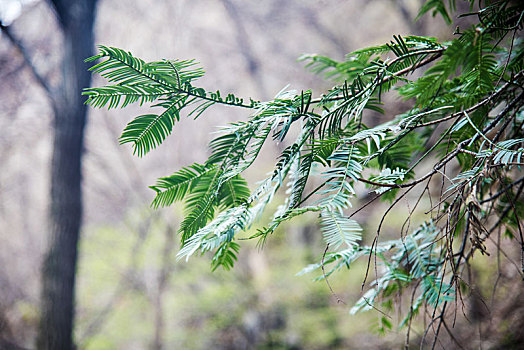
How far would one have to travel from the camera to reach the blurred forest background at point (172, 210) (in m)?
2.97

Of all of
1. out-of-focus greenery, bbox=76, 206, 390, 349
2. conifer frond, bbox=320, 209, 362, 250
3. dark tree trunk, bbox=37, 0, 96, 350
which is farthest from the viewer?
out-of-focus greenery, bbox=76, 206, 390, 349

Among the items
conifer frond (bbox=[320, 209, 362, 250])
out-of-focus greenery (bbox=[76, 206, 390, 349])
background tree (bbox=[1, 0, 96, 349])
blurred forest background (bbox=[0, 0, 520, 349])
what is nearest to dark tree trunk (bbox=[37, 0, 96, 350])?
background tree (bbox=[1, 0, 96, 349])

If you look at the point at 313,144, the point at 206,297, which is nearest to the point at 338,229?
the point at 313,144

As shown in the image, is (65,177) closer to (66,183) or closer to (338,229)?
(66,183)

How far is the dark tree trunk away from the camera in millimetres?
2229

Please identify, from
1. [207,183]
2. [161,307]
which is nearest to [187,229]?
[207,183]

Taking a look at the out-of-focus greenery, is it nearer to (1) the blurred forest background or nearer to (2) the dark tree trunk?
(1) the blurred forest background

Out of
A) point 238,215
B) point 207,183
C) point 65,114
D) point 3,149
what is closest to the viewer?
point 238,215

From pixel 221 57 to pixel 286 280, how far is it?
2.77 meters

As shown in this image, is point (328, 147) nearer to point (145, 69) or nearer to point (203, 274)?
point (145, 69)

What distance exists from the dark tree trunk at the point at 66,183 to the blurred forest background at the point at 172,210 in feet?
0.62

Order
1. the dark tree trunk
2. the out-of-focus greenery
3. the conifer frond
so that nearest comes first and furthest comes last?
the conifer frond < the dark tree trunk < the out-of-focus greenery

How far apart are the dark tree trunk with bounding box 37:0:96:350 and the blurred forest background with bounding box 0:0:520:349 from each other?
189 millimetres

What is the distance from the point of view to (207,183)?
22.9 inches
